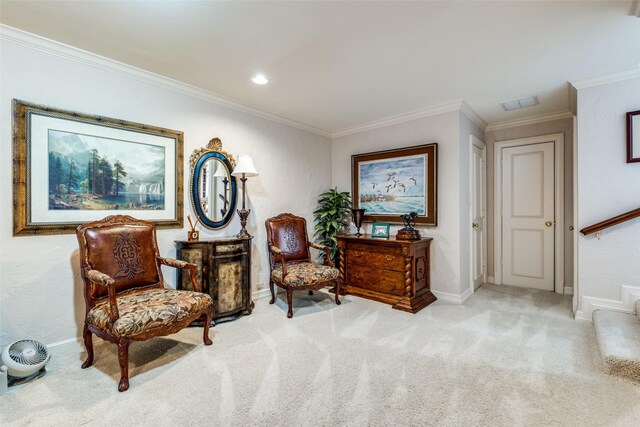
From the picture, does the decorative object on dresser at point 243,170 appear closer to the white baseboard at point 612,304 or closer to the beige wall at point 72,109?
the beige wall at point 72,109

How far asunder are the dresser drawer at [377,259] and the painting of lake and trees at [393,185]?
2.48ft

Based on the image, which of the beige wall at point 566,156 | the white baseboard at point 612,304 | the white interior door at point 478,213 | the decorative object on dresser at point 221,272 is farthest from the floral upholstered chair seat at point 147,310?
the beige wall at point 566,156

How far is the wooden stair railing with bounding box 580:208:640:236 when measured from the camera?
2.57m

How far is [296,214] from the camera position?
4.29 metres

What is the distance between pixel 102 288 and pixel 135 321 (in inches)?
22.8

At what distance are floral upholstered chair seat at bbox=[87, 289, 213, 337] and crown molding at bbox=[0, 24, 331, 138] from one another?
1986 millimetres

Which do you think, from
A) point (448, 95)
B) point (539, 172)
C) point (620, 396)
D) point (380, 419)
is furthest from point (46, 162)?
point (539, 172)

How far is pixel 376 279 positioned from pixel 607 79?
304 cm

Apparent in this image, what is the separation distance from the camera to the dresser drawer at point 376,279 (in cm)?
346

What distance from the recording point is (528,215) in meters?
4.12

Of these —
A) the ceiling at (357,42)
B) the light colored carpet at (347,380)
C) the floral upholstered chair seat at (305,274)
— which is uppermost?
the ceiling at (357,42)

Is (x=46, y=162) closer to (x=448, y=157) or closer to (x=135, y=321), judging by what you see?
(x=135, y=321)

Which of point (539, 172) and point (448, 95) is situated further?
point (539, 172)

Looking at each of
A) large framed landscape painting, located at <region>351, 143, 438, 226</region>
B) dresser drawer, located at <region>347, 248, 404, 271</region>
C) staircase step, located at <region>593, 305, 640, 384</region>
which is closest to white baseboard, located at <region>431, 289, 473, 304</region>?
dresser drawer, located at <region>347, 248, 404, 271</region>
